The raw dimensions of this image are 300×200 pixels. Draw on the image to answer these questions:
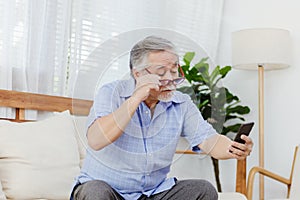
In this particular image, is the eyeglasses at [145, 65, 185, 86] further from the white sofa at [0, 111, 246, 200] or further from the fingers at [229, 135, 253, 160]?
the white sofa at [0, 111, 246, 200]

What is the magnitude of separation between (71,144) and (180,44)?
1083 mm

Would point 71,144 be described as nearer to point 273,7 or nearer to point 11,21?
point 11,21

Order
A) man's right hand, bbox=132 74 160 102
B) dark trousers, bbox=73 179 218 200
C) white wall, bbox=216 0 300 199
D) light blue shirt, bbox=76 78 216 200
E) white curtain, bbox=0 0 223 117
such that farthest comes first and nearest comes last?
white wall, bbox=216 0 300 199, white curtain, bbox=0 0 223 117, dark trousers, bbox=73 179 218 200, light blue shirt, bbox=76 78 216 200, man's right hand, bbox=132 74 160 102

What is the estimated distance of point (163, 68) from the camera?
1527mm

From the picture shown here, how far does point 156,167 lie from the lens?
5.65 feet

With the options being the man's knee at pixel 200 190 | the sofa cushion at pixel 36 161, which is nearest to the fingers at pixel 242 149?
the man's knee at pixel 200 190

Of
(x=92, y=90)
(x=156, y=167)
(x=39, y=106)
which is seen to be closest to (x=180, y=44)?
(x=92, y=90)

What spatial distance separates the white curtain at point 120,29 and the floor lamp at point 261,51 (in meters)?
0.25

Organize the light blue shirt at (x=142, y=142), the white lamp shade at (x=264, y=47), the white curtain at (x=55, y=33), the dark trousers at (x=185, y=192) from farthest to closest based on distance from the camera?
1. the white lamp shade at (x=264, y=47)
2. the white curtain at (x=55, y=33)
3. the dark trousers at (x=185, y=192)
4. the light blue shirt at (x=142, y=142)

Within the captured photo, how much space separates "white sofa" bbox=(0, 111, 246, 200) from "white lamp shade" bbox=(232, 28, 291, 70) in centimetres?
115

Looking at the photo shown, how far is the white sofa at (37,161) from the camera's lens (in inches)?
89.0

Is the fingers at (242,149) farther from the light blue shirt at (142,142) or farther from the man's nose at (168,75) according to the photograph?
the man's nose at (168,75)

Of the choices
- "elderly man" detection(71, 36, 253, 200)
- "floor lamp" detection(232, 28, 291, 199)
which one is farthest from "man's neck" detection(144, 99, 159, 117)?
"floor lamp" detection(232, 28, 291, 199)

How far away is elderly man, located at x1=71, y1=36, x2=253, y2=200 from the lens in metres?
1.55
